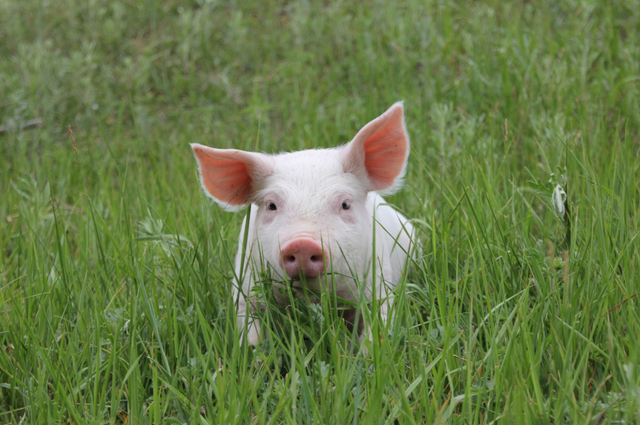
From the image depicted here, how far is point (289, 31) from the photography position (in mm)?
7477

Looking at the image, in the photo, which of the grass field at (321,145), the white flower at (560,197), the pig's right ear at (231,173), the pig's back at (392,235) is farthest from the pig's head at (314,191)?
the white flower at (560,197)

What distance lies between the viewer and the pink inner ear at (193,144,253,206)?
2768 mm

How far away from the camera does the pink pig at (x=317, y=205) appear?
2.46 metres

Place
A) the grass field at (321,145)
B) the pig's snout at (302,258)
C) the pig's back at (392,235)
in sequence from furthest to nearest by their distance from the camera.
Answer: the pig's back at (392,235)
the pig's snout at (302,258)
the grass field at (321,145)

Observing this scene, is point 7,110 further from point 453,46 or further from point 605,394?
point 605,394

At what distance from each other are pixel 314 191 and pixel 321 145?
8.08ft

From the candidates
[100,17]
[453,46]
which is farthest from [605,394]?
[100,17]

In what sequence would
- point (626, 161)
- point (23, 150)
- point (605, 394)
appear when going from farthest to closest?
point (23, 150), point (626, 161), point (605, 394)

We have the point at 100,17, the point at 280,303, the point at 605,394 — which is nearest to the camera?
the point at 605,394

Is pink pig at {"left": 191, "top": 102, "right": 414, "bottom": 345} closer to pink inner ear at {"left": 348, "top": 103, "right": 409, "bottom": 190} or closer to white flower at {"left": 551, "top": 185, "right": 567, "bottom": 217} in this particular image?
pink inner ear at {"left": 348, "top": 103, "right": 409, "bottom": 190}

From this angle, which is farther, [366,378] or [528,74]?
[528,74]

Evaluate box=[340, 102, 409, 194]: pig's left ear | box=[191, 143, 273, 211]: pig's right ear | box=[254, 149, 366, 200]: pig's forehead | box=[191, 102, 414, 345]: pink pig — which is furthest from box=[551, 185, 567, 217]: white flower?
box=[191, 143, 273, 211]: pig's right ear

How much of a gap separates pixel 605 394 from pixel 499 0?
20.2ft

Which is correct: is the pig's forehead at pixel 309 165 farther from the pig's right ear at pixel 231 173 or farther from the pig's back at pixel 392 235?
the pig's back at pixel 392 235
